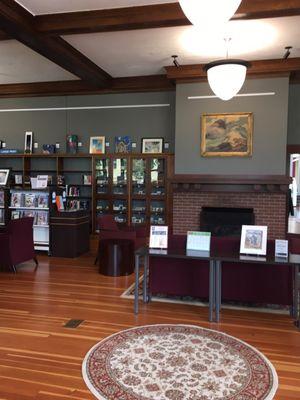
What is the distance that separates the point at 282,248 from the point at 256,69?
13.2ft

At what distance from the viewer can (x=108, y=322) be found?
151 inches

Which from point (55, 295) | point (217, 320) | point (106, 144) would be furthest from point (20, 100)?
point (217, 320)

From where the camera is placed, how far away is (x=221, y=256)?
12.5 feet

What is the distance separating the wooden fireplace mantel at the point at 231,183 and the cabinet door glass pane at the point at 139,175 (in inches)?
32.1

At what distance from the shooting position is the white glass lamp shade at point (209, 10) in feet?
8.34

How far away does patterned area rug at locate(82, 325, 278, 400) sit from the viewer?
2537 millimetres

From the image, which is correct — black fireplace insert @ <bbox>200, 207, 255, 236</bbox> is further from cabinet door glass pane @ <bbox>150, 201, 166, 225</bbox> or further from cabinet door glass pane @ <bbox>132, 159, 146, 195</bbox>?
cabinet door glass pane @ <bbox>132, 159, 146, 195</bbox>

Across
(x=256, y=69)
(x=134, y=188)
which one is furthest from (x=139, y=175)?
(x=256, y=69)

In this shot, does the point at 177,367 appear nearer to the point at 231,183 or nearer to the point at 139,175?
the point at 231,183

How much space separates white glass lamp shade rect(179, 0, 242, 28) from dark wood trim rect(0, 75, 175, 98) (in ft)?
16.1

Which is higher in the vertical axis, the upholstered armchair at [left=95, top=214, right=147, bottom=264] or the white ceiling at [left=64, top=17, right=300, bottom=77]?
the white ceiling at [left=64, top=17, right=300, bottom=77]

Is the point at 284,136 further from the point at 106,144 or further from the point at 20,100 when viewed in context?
the point at 20,100

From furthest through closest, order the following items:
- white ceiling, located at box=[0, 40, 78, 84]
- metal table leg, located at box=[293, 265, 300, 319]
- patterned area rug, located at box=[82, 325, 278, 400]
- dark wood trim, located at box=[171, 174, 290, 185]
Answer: dark wood trim, located at box=[171, 174, 290, 185]
white ceiling, located at box=[0, 40, 78, 84]
metal table leg, located at box=[293, 265, 300, 319]
patterned area rug, located at box=[82, 325, 278, 400]

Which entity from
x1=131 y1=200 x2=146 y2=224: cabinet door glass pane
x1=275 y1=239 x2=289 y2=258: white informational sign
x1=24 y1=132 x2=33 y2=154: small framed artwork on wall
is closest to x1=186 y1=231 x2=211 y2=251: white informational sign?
x1=275 y1=239 x2=289 y2=258: white informational sign
